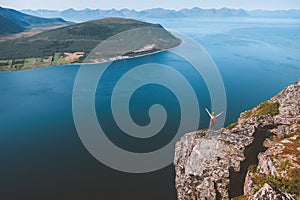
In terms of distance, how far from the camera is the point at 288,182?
14.7 m

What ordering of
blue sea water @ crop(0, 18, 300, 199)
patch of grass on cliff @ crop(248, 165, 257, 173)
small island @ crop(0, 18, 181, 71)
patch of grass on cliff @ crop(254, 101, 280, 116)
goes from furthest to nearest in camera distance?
small island @ crop(0, 18, 181, 71) → blue sea water @ crop(0, 18, 300, 199) → patch of grass on cliff @ crop(254, 101, 280, 116) → patch of grass on cliff @ crop(248, 165, 257, 173)

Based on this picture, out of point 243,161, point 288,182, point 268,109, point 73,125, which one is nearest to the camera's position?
point 288,182

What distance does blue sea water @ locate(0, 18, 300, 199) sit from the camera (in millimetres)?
42250

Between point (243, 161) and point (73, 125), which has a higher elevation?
point (243, 161)

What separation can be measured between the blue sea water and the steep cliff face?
63.6 ft

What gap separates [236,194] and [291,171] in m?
5.20

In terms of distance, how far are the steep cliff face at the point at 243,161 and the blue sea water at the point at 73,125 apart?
19.4 meters

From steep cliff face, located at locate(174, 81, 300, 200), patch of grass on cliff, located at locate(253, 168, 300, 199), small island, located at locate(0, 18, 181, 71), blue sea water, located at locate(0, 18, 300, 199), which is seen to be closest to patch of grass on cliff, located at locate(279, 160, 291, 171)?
steep cliff face, located at locate(174, 81, 300, 200)

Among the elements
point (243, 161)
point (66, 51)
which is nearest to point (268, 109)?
point (243, 161)

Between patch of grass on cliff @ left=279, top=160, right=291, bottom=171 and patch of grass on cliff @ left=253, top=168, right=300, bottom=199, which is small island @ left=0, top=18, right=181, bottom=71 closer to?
patch of grass on cliff @ left=279, top=160, right=291, bottom=171

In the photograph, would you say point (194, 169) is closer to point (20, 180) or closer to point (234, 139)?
point (234, 139)

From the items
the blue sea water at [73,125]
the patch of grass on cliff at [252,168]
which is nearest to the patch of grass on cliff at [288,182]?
the patch of grass on cliff at [252,168]

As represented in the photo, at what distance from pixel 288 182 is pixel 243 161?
453cm

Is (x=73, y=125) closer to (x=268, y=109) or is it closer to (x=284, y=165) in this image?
(x=268, y=109)
